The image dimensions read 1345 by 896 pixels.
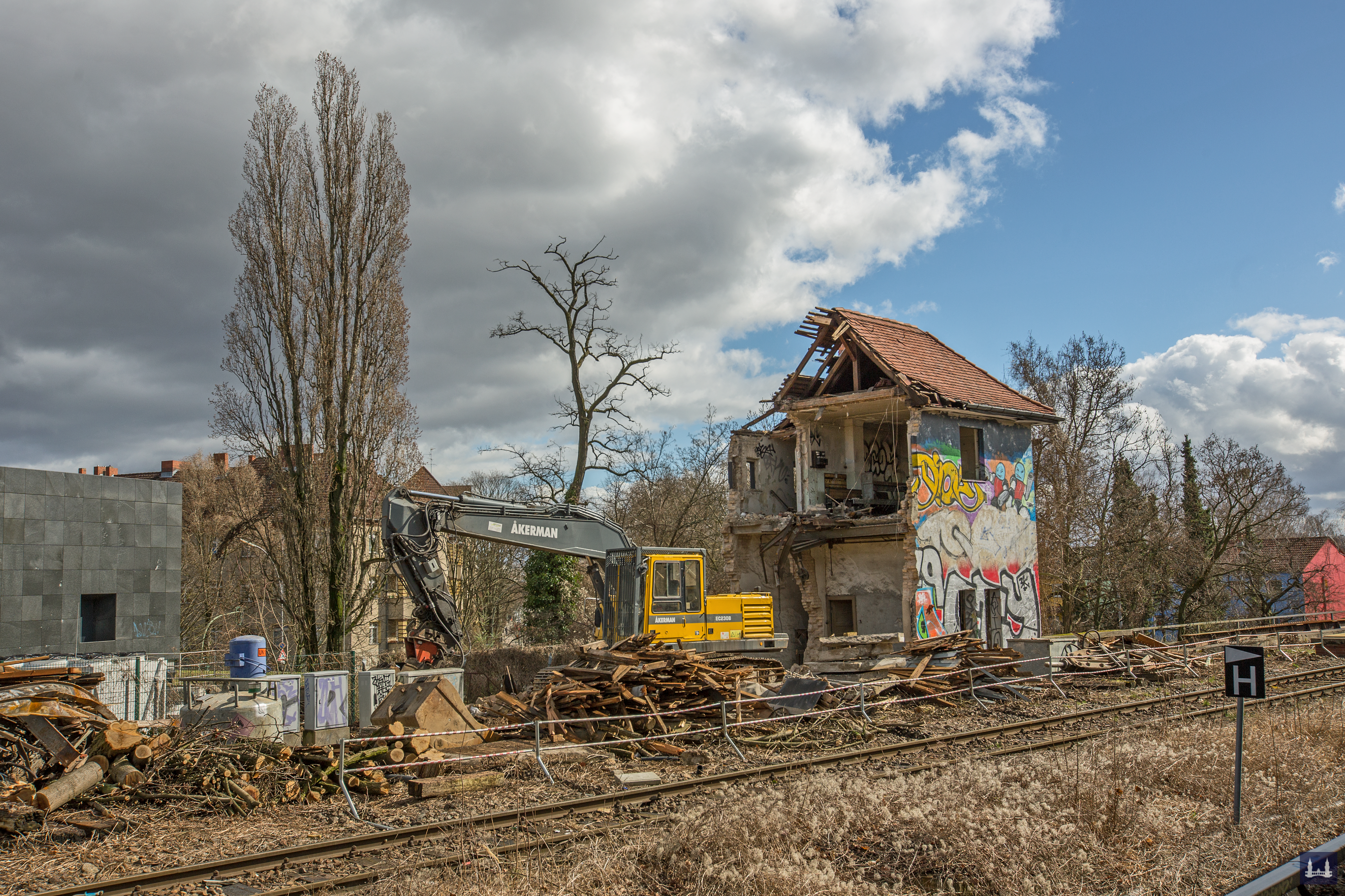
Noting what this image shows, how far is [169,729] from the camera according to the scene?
11.3 m

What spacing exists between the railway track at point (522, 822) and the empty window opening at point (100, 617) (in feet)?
54.8

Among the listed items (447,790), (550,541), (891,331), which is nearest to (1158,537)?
(891,331)

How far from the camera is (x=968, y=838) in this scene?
7809 mm

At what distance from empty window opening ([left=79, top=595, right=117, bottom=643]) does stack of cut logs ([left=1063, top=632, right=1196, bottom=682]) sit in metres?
21.7

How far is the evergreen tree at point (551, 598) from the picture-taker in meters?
30.3

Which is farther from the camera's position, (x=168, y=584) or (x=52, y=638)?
(x=168, y=584)

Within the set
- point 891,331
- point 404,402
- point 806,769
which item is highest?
point 891,331

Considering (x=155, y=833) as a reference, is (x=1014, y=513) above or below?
above

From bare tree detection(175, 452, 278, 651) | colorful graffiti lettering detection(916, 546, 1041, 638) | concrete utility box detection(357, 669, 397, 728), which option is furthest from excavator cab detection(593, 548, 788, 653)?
bare tree detection(175, 452, 278, 651)

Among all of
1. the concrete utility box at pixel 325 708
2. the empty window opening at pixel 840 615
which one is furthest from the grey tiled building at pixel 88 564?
the empty window opening at pixel 840 615

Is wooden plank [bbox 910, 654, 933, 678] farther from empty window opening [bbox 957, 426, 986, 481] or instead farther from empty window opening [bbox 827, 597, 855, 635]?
empty window opening [bbox 827, 597, 855, 635]

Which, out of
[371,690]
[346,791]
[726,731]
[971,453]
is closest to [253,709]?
[371,690]

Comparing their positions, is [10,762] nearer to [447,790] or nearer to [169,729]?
[169,729]

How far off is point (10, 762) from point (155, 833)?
256cm
